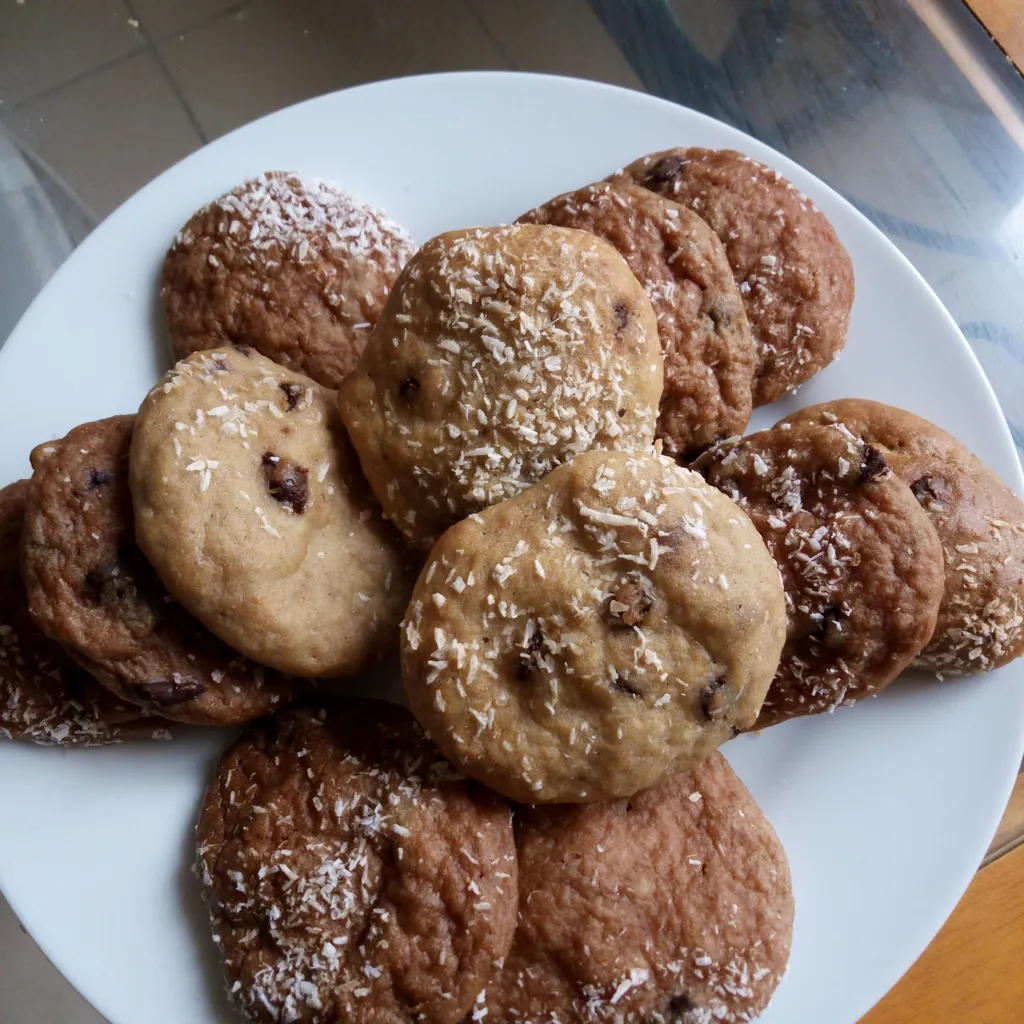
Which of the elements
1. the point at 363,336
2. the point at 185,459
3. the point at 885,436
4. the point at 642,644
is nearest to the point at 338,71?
the point at 363,336

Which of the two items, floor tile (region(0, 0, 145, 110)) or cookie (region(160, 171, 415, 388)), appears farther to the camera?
floor tile (region(0, 0, 145, 110))

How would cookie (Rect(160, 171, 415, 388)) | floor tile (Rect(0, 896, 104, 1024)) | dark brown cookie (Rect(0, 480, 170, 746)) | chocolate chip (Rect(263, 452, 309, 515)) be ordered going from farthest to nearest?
1. floor tile (Rect(0, 896, 104, 1024))
2. cookie (Rect(160, 171, 415, 388))
3. dark brown cookie (Rect(0, 480, 170, 746))
4. chocolate chip (Rect(263, 452, 309, 515))

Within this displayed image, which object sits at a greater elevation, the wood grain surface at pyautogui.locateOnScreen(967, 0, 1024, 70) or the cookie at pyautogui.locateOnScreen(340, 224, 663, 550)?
the cookie at pyautogui.locateOnScreen(340, 224, 663, 550)

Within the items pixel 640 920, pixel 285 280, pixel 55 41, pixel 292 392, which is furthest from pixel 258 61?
pixel 640 920

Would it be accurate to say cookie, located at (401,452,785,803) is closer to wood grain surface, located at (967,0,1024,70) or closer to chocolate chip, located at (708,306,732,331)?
chocolate chip, located at (708,306,732,331)

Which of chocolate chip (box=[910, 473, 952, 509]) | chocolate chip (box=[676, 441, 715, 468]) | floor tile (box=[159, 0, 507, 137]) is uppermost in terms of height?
floor tile (box=[159, 0, 507, 137])

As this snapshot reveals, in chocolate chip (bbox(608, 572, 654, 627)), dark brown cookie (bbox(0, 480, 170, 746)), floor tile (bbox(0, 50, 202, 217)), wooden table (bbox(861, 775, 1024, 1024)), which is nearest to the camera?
chocolate chip (bbox(608, 572, 654, 627))

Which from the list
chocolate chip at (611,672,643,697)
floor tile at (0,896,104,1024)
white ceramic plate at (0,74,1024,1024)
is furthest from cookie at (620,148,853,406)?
floor tile at (0,896,104,1024)

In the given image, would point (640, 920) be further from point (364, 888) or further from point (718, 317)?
point (718, 317)
